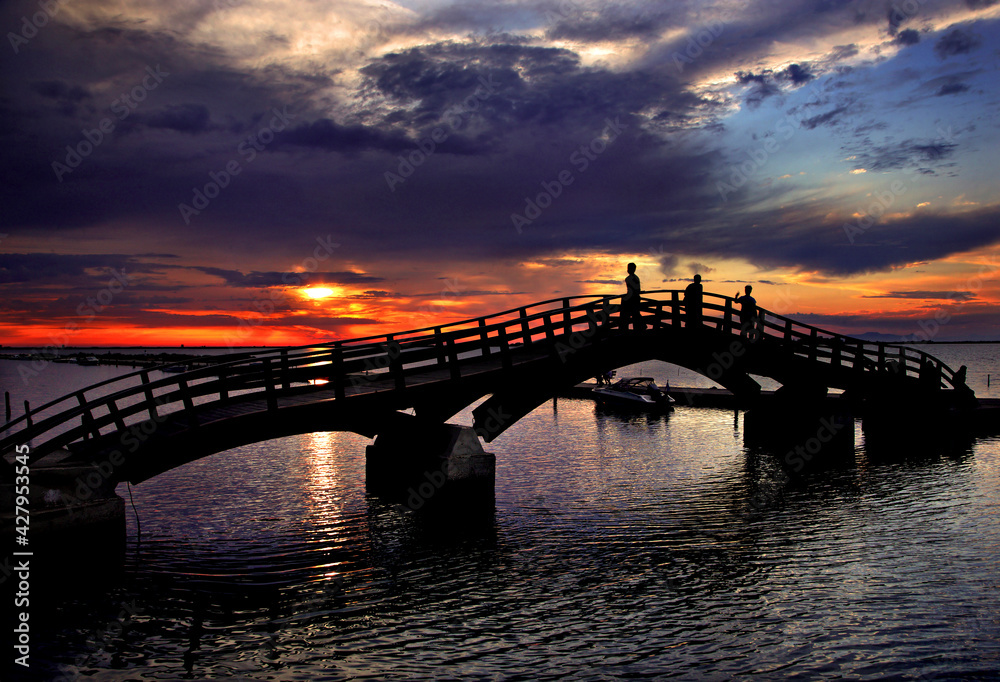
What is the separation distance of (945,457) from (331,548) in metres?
26.4

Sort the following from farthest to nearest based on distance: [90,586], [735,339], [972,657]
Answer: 1. [735,339]
2. [90,586]
3. [972,657]

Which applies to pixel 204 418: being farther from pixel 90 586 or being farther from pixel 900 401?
pixel 900 401

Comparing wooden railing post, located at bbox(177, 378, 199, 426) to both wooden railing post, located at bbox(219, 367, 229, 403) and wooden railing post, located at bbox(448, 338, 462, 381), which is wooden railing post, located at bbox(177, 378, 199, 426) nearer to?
wooden railing post, located at bbox(219, 367, 229, 403)

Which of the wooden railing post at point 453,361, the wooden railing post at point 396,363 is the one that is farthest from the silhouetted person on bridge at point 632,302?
the wooden railing post at point 396,363

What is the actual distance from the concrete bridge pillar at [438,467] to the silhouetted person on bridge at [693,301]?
10.1 meters

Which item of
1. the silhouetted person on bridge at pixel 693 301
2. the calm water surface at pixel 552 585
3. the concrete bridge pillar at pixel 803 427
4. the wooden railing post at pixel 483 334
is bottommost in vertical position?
the calm water surface at pixel 552 585

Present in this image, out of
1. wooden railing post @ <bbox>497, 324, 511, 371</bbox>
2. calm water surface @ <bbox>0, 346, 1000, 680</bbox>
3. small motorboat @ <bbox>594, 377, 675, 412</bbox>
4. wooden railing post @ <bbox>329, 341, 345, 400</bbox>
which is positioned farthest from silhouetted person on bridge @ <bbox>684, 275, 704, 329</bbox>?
small motorboat @ <bbox>594, 377, 675, 412</bbox>

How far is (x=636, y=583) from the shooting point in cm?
1348

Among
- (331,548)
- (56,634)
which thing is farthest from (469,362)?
(56,634)

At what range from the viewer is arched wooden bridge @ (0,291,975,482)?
15719 mm

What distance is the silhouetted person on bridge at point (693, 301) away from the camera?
24.7 meters

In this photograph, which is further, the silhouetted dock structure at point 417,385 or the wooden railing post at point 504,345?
the wooden railing post at point 504,345

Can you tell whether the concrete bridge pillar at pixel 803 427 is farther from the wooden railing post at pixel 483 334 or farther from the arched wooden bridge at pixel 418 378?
the wooden railing post at pixel 483 334

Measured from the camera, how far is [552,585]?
1344 centimetres
